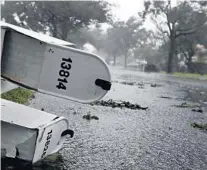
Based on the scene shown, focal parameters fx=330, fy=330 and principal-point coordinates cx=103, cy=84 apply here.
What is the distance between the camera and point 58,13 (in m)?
35.2

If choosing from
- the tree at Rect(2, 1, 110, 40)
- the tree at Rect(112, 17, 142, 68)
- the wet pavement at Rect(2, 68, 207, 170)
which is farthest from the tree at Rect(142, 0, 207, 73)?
the tree at Rect(112, 17, 142, 68)

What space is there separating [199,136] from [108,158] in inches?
74.2

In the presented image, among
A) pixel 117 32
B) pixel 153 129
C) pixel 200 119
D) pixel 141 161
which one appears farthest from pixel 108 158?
pixel 117 32

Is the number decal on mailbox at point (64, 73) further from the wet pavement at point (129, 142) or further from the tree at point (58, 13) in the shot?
the tree at point (58, 13)

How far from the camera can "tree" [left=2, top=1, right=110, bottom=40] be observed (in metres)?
34.7

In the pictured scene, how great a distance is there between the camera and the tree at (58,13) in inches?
1364

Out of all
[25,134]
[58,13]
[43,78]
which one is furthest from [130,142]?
[58,13]

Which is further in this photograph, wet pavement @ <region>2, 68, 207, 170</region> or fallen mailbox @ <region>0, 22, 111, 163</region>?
wet pavement @ <region>2, 68, 207, 170</region>

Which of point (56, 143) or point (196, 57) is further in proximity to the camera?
point (196, 57)

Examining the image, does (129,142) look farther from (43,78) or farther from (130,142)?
(43,78)

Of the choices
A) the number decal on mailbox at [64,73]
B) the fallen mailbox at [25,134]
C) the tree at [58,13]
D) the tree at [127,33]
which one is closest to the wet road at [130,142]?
the fallen mailbox at [25,134]

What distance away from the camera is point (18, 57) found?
2.48m

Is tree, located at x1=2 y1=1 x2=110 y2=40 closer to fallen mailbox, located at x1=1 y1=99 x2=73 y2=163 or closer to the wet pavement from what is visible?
the wet pavement

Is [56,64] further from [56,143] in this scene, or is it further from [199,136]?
[199,136]
